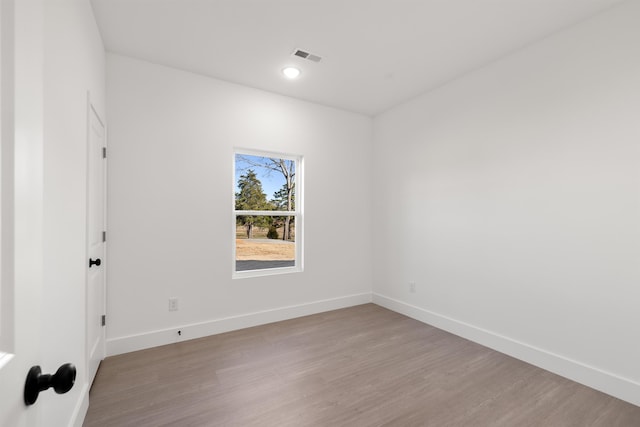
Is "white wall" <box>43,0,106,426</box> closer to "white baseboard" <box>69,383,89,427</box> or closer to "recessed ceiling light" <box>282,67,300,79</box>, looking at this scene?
"white baseboard" <box>69,383,89,427</box>

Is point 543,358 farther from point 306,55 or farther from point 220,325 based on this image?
point 306,55

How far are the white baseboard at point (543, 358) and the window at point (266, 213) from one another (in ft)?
6.05

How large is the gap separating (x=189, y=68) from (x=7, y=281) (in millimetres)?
3133

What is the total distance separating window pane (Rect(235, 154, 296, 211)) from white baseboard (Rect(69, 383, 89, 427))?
6.91 feet

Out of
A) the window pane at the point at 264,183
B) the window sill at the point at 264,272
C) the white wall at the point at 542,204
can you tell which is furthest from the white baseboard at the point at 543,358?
the window pane at the point at 264,183

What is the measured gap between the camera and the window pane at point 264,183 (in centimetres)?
361

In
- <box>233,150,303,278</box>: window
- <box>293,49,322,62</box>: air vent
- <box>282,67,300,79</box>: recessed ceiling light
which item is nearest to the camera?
<box>293,49,322,62</box>: air vent

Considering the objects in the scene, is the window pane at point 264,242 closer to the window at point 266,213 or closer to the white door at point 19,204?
the window at point 266,213

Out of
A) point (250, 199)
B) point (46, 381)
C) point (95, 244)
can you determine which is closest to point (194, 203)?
point (250, 199)

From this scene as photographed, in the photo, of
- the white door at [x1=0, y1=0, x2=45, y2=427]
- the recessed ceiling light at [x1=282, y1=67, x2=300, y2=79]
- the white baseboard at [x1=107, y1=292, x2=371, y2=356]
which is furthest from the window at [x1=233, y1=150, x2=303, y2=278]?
the white door at [x1=0, y1=0, x2=45, y2=427]

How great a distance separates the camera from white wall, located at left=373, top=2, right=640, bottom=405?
7.15 ft

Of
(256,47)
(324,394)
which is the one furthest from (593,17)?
(324,394)

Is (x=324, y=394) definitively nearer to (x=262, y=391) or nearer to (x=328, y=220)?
(x=262, y=391)

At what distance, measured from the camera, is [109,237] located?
2746 mm
